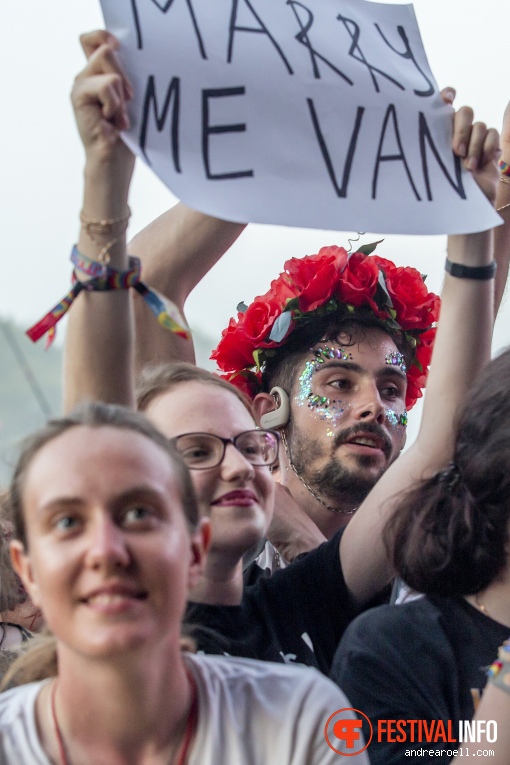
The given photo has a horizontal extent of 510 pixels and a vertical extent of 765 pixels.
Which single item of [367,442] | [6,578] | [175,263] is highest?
[175,263]

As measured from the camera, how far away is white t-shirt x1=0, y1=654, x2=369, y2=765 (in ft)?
4.26

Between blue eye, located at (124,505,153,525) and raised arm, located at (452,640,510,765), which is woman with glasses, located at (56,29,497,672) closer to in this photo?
blue eye, located at (124,505,153,525)

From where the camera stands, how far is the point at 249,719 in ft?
4.41

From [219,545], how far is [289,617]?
204mm

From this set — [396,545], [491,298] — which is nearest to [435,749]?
[396,545]

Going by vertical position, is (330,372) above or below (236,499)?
above

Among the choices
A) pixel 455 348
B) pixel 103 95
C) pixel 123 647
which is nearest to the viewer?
pixel 123 647

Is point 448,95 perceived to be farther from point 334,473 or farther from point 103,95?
point 334,473

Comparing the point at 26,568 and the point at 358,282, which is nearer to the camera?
the point at 26,568

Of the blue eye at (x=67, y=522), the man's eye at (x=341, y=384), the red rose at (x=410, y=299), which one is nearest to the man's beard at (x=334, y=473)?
the man's eye at (x=341, y=384)

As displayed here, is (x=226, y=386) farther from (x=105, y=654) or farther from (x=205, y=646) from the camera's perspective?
(x=105, y=654)

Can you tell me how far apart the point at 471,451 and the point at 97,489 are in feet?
2.37

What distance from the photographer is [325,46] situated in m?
1.90

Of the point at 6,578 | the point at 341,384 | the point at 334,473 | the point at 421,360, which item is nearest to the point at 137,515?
the point at 6,578
